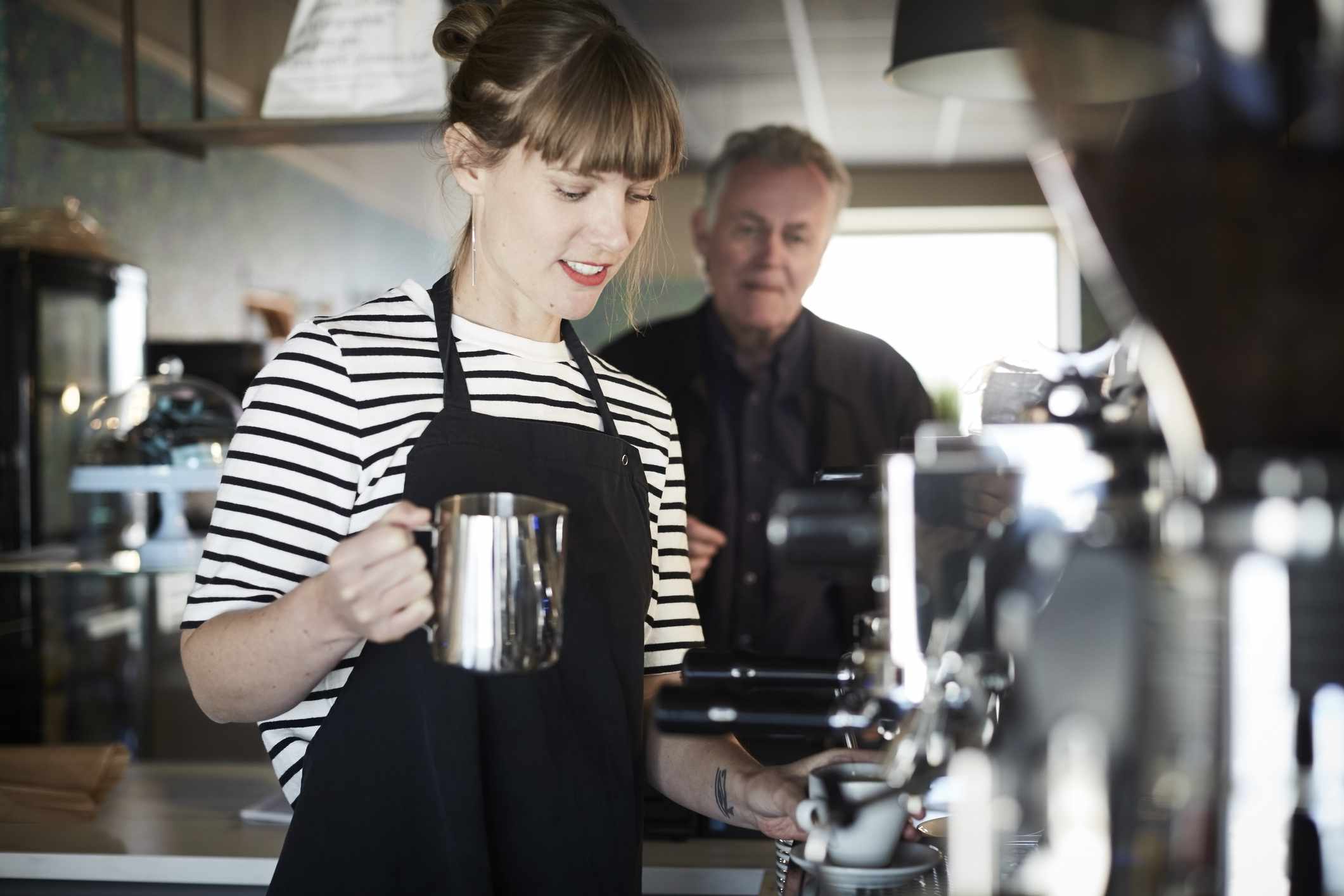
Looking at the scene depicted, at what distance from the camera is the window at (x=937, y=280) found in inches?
315

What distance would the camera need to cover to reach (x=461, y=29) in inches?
49.8

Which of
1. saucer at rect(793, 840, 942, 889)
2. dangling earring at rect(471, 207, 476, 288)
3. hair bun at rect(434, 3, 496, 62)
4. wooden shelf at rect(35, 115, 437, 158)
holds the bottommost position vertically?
saucer at rect(793, 840, 942, 889)

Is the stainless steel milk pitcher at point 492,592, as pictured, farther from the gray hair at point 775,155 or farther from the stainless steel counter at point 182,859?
the gray hair at point 775,155

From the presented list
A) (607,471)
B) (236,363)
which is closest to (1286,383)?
(607,471)

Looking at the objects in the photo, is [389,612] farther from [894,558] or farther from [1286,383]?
[1286,383]

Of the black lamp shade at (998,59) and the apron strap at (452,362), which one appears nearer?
the black lamp shade at (998,59)

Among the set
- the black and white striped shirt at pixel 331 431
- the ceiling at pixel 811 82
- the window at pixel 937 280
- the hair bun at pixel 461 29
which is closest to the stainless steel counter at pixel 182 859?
the black and white striped shirt at pixel 331 431

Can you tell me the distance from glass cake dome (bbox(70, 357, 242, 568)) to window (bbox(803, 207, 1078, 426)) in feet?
20.0

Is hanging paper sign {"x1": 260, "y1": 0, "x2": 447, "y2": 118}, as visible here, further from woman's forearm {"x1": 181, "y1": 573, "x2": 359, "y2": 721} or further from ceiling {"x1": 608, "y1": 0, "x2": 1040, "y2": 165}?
ceiling {"x1": 608, "y1": 0, "x2": 1040, "y2": 165}

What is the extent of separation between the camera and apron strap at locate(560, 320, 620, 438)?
1.33 m

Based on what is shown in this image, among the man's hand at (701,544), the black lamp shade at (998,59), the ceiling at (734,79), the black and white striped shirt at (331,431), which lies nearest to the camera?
the black lamp shade at (998,59)

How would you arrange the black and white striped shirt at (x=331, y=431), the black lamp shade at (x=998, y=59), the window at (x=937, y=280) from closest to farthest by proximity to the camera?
the black lamp shade at (x=998, y=59)
the black and white striped shirt at (x=331, y=431)
the window at (x=937, y=280)

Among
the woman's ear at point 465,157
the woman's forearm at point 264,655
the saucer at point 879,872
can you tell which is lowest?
the saucer at point 879,872

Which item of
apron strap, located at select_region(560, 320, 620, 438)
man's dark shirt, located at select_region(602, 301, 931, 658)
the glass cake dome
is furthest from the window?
apron strap, located at select_region(560, 320, 620, 438)
